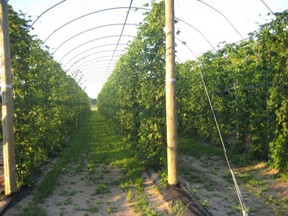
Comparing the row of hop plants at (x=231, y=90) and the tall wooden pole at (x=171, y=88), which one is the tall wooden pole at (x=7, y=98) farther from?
Result: the tall wooden pole at (x=171, y=88)

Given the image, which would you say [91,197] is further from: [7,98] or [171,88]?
[171,88]

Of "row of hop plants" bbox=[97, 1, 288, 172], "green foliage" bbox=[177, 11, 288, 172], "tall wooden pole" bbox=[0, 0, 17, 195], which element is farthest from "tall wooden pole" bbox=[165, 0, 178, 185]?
"tall wooden pole" bbox=[0, 0, 17, 195]

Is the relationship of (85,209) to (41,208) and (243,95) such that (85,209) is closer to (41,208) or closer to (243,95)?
(41,208)

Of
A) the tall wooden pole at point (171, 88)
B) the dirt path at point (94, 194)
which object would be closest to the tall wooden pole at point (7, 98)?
the dirt path at point (94, 194)

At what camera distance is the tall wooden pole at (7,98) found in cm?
564

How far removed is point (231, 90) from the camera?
33.8ft

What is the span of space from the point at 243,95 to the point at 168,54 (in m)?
4.83

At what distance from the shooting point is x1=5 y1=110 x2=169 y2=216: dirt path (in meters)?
5.12

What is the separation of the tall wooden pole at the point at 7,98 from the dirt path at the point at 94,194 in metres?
0.63

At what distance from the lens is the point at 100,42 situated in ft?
51.3

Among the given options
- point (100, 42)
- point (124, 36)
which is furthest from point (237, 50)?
point (100, 42)

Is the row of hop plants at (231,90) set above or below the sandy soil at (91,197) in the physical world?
above

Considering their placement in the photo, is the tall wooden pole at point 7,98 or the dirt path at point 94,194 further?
the tall wooden pole at point 7,98

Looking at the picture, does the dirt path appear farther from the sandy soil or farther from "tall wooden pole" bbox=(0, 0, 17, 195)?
"tall wooden pole" bbox=(0, 0, 17, 195)
